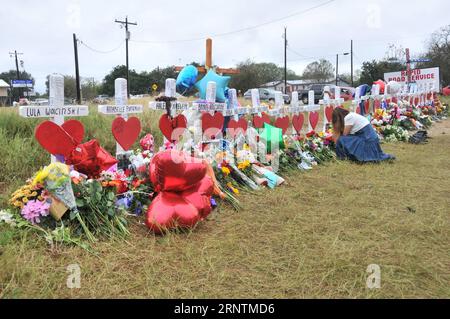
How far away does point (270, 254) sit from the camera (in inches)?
105

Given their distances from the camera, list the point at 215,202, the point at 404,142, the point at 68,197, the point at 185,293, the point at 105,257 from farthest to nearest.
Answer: the point at 404,142 < the point at 215,202 < the point at 68,197 < the point at 105,257 < the point at 185,293

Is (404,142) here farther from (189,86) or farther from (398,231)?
(398,231)

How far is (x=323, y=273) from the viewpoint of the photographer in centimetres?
235

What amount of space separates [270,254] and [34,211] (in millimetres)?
1650

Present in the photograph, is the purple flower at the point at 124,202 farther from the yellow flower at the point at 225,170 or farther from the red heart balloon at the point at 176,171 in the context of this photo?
the yellow flower at the point at 225,170

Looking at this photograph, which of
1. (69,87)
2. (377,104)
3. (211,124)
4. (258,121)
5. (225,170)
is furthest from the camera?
(69,87)

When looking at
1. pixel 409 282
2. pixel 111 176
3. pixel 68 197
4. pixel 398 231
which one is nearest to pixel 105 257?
pixel 68 197

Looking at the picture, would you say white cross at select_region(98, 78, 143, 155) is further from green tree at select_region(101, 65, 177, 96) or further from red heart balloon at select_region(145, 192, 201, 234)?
green tree at select_region(101, 65, 177, 96)

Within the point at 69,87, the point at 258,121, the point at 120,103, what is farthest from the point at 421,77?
the point at 69,87

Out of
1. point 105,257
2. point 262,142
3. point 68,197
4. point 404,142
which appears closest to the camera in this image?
point 105,257

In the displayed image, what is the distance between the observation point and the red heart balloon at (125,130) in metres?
3.60

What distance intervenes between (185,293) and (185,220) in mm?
880

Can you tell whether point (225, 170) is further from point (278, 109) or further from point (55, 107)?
point (278, 109)

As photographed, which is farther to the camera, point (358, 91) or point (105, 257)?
point (358, 91)
